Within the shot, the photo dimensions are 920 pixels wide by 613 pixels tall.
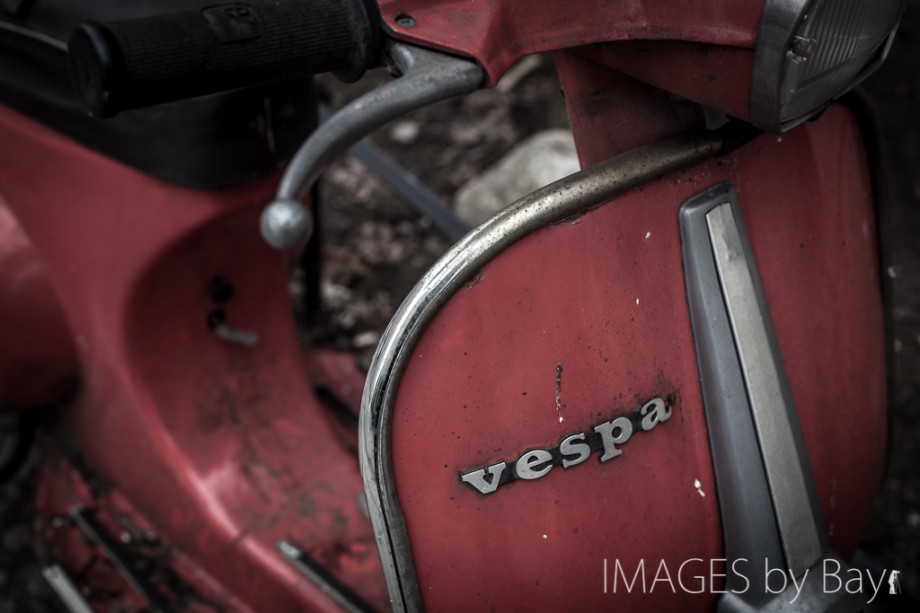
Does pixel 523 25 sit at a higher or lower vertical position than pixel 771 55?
higher

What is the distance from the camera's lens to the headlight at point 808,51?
801mm

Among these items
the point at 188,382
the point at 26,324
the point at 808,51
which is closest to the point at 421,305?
the point at 808,51

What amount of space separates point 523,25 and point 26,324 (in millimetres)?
988

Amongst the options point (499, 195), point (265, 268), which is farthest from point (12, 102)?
point (499, 195)

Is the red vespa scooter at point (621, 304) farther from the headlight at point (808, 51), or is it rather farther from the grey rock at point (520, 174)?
the grey rock at point (520, 174)

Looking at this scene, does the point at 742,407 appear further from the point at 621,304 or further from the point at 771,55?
the point at 771,55

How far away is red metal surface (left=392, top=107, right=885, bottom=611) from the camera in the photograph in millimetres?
932

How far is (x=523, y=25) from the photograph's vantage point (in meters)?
0.98

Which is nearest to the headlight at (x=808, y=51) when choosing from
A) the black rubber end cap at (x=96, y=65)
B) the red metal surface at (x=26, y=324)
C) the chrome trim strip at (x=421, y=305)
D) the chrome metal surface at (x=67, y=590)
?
the chrome trim strip at (x=421, y=305)

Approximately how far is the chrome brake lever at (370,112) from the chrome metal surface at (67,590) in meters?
0.90

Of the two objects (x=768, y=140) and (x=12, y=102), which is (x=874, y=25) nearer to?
(x=768, y=140)

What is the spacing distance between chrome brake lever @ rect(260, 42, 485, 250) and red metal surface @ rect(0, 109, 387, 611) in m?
0.48

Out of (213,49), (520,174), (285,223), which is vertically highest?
(520,174)

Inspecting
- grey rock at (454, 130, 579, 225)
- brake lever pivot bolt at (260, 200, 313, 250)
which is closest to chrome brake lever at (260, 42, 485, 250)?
brake lever pivot bolt at (260, 200, 313, 250)
